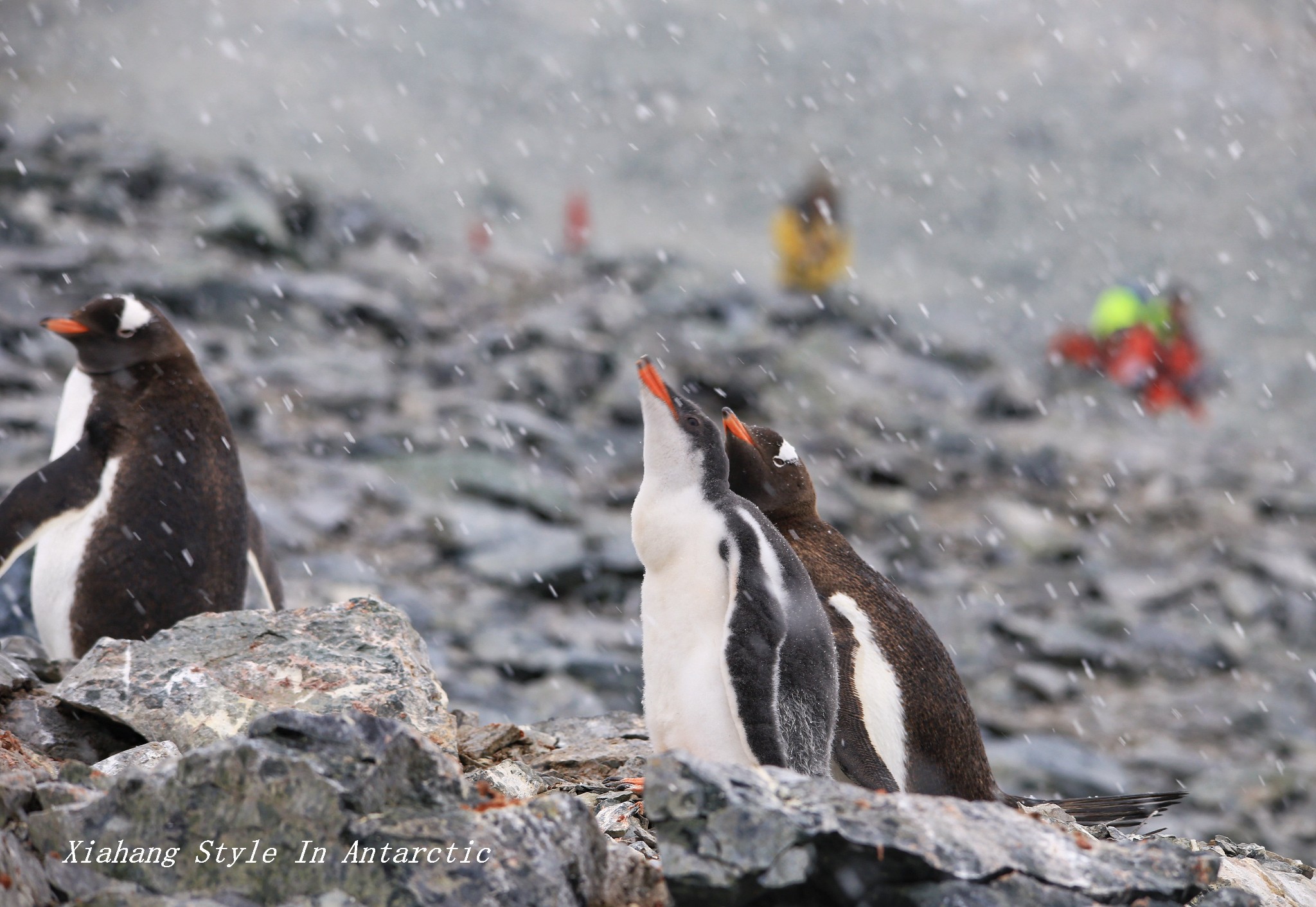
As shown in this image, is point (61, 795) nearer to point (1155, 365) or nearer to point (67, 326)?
point (67, 326)

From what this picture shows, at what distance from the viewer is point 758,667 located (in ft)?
8.33

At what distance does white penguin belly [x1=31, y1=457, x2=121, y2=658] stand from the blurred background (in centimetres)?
77

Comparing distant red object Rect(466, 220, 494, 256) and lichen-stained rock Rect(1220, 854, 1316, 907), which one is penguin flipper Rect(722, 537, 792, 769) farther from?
distant red object Rect(466, 220, 494, 256)

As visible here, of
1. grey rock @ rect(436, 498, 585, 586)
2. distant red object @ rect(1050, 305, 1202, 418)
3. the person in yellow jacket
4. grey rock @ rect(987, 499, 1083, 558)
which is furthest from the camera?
the person in yellow jacket

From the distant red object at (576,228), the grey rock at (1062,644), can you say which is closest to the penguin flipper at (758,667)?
the grey rock at (1062,644)

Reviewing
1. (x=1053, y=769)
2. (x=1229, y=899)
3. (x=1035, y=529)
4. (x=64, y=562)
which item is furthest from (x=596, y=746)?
(x=1035, y=529)

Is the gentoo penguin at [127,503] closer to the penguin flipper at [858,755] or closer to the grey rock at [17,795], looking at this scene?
the grey rock at [17,795]

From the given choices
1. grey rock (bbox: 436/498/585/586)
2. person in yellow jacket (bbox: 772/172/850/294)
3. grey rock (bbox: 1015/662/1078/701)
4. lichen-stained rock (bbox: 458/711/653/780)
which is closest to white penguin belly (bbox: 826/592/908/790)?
lichen-stained rock (bbox: 458/711/653/780)

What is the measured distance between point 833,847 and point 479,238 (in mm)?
17451

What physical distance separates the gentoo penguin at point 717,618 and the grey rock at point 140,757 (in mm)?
976

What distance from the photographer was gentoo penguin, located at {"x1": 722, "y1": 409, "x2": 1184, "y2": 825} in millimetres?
2844

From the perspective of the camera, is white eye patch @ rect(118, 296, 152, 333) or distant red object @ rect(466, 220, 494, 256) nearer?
white eye patch @ rect(118, 296, 152, 333)

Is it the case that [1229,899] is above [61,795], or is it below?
above

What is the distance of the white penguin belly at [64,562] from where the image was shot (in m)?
3.58
